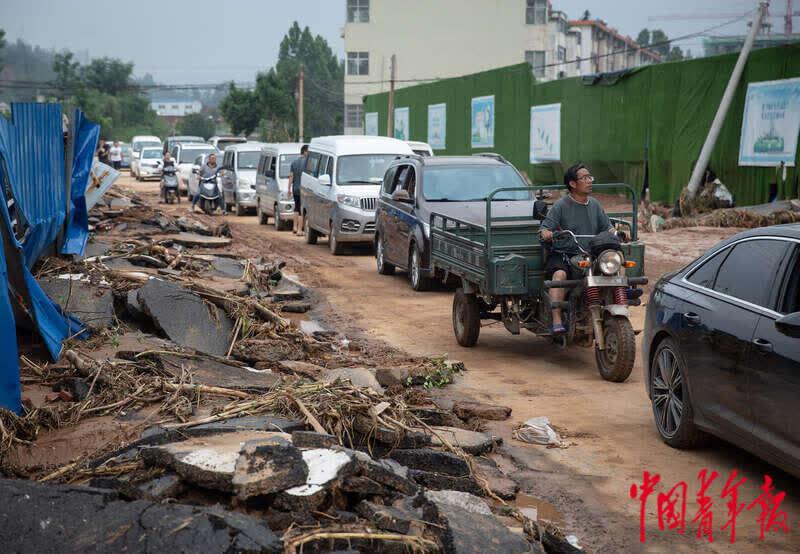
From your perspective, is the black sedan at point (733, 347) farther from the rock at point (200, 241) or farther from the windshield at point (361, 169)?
the windshield at point (361, 169)

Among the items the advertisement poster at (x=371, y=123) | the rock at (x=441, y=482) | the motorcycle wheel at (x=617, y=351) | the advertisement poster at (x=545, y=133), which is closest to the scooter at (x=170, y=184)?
the advertisement poster at (x=545, y=133)

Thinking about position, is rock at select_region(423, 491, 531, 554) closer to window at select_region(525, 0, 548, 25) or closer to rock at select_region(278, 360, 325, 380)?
rock at select_region(278, 360, 325, 380)

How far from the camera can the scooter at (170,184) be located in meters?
34.8

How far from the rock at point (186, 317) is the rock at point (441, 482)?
177 inches

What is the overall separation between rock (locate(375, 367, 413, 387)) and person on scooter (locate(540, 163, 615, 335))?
1.59 m

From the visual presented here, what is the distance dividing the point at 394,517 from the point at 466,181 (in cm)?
1086

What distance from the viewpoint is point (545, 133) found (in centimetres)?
3494

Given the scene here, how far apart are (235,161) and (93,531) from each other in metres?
27.2

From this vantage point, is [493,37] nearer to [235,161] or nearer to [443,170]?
[235,161]

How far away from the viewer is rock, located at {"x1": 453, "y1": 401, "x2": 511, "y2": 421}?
819cm

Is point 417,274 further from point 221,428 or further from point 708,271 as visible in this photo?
point 221,428

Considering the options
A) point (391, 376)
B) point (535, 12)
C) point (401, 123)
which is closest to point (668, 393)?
point (391, 376)

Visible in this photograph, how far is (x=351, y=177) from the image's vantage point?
2016 cm

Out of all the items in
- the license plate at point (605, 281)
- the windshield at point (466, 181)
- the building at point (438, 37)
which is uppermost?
the building at point (438, 37)
